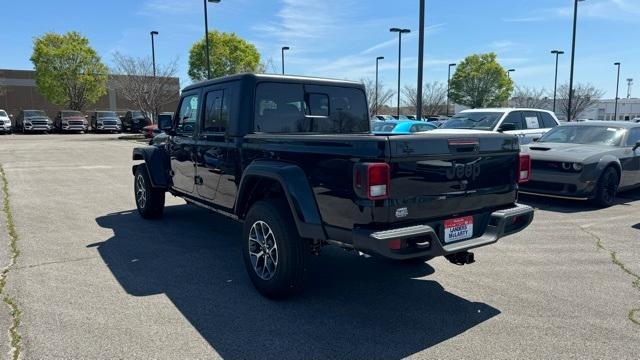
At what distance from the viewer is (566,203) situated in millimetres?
8852

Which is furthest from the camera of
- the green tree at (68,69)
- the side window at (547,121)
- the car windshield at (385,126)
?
the green tree at (68,69)

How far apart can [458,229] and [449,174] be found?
459mm

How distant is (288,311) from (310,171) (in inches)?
47.0

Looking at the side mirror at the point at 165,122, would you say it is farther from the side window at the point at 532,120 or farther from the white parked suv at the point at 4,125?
the white parked suv at the point at 4,125

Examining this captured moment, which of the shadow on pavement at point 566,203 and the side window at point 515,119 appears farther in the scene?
the side window at point 515,119

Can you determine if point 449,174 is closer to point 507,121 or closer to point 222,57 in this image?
point 507,121

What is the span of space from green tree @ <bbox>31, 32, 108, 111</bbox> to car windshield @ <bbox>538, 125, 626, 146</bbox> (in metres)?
42.9

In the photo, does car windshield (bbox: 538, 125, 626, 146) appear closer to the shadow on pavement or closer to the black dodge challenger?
the black dodge challenger

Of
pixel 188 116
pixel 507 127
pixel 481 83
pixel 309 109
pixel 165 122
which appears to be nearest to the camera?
pixel 309 109

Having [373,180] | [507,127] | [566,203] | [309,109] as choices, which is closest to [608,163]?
[566,203]

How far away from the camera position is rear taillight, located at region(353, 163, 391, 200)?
3229 millimetres

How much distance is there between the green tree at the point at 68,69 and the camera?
42.4m

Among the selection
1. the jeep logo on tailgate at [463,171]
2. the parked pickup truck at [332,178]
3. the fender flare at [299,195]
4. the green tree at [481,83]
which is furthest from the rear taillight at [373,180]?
the green tree at [481,83]

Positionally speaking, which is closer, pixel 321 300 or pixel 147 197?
pixel 321 300
